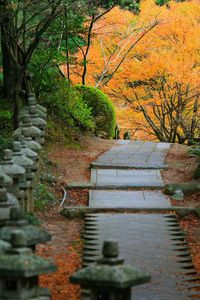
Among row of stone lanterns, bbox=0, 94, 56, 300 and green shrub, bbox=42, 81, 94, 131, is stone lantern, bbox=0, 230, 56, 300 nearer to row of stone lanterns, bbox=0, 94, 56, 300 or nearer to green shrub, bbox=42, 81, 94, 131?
row of stone lanterns, bbox=0, 94, 56, 300

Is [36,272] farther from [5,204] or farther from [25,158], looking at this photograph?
[25,158]

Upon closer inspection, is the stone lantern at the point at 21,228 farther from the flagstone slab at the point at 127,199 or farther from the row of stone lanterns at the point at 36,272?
the flagstone slab at the point at 127,199

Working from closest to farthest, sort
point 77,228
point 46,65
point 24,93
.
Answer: point 77,228
point 24,93
point 46,65

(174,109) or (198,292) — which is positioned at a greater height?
(174,109)

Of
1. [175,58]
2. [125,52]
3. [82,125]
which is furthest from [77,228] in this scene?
[125,52]

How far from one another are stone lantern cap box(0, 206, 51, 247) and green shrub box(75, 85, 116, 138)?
16618mm

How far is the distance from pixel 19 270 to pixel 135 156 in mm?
13274

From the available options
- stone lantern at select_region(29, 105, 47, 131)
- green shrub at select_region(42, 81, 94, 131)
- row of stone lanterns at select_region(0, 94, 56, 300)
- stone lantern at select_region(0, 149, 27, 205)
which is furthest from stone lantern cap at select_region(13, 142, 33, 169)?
green shrub at select_region(42, 81, 94, 131)

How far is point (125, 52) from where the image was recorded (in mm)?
26203

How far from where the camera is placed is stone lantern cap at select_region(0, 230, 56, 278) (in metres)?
5.21

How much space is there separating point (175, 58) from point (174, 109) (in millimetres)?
Result: 3788

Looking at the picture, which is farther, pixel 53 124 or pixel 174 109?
pixel 174 109

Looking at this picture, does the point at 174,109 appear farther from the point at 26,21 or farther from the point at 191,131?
the point at 26,21

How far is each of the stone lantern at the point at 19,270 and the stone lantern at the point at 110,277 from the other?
33cm
